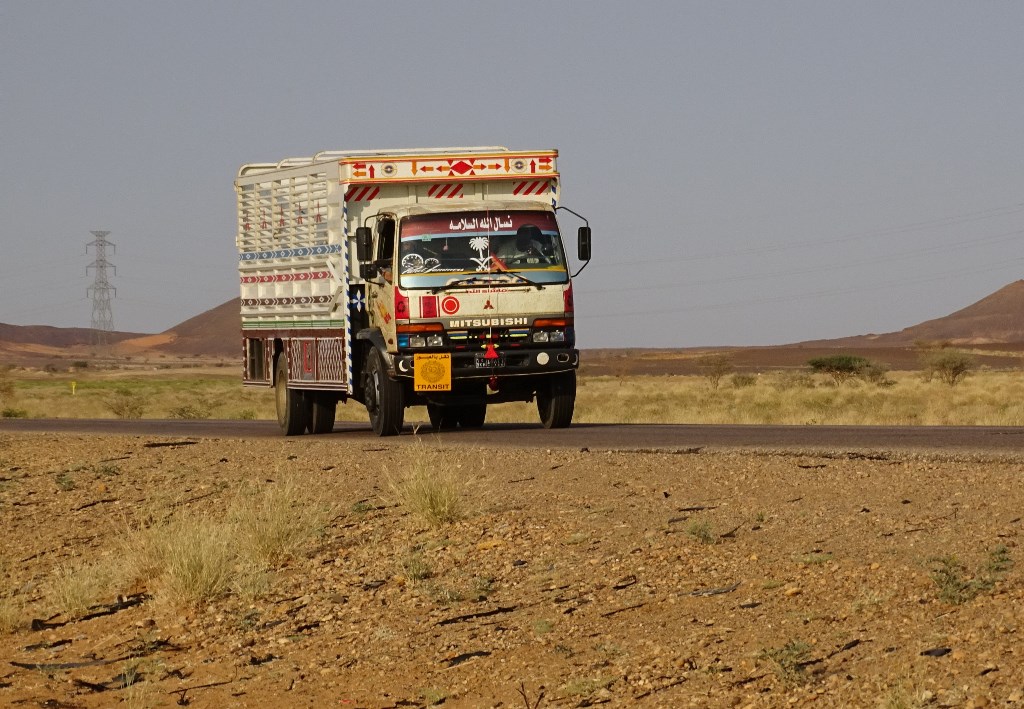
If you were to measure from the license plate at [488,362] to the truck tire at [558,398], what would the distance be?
149cm

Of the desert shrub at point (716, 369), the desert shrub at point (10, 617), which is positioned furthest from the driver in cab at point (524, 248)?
the desert shrub at point (716, 369)

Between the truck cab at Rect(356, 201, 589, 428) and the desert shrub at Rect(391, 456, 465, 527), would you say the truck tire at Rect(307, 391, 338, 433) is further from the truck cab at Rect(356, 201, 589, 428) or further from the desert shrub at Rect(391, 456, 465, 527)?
the desert shrub at Rect(391, 456, 465, 527)

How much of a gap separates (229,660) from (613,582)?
8.07ft

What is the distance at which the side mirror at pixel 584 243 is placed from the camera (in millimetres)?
19281

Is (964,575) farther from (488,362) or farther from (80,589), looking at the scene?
(488,362)

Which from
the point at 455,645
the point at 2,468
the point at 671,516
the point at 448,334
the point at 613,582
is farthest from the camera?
the point at 448,334

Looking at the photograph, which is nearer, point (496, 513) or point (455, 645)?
point (455, 645)

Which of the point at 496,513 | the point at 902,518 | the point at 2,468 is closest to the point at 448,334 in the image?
the point at 2,468

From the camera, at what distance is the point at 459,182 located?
1969 cm

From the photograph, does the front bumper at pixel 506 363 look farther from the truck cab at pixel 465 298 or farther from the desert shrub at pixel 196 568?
the desert shrub at pixel 196 568

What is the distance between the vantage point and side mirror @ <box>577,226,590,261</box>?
19281mm

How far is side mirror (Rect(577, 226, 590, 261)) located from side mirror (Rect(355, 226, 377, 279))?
2.74 m

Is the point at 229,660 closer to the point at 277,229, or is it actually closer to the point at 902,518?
the point at 902,518

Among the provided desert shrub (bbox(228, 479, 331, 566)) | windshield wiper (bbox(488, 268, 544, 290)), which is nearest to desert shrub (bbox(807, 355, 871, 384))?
windshield wiper (bbox(488, 268, 544, 290))
